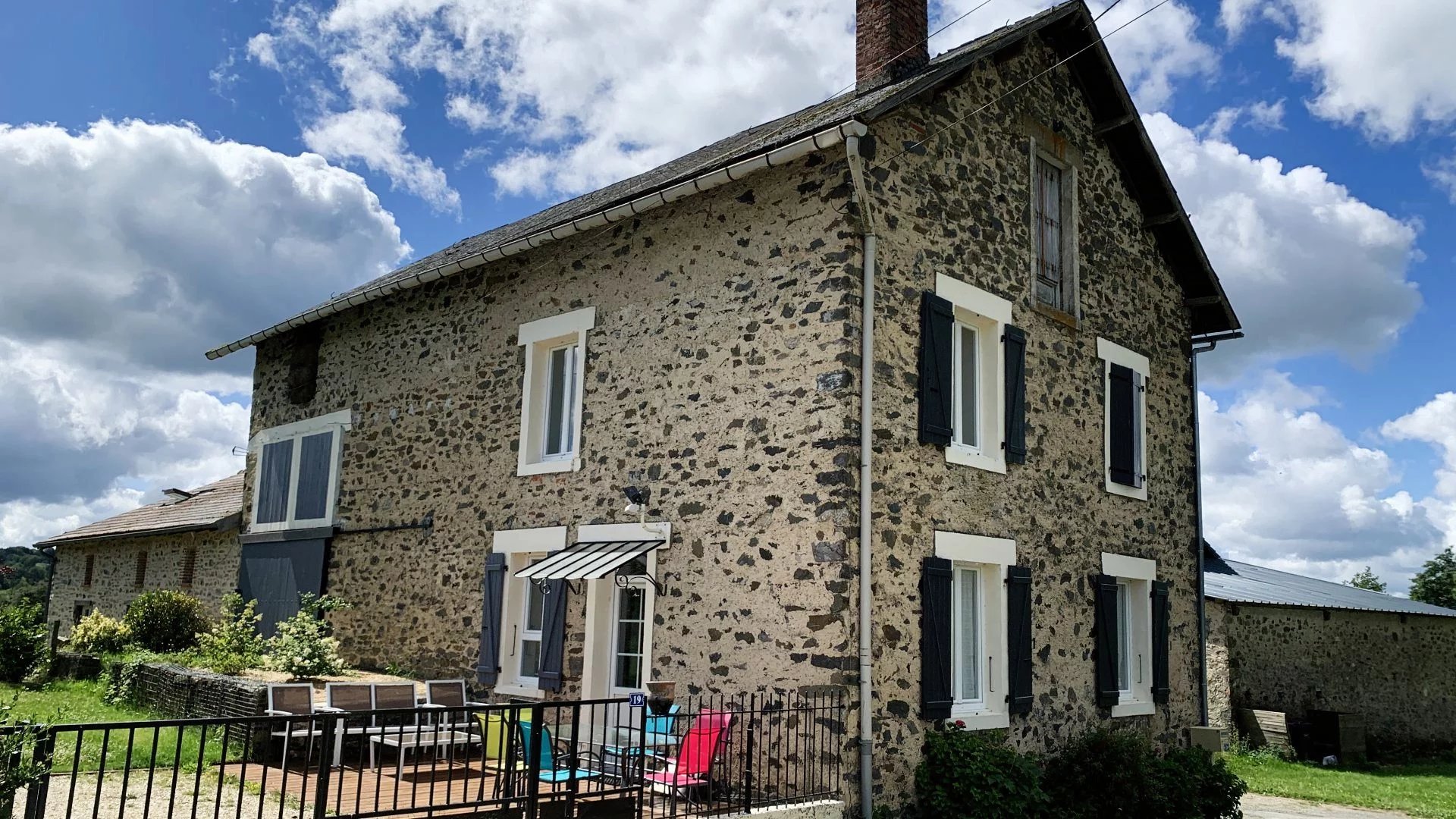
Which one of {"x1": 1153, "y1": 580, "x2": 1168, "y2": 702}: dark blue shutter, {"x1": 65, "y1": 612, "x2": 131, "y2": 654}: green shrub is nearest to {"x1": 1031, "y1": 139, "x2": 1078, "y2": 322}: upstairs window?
{"x1": 1153, "y1": 580, "x2": 1168, "y2": 702}: dark blue shutter

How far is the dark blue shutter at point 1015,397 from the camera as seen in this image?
10.5m

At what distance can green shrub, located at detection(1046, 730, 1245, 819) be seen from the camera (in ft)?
33.1

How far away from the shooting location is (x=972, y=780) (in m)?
8.80

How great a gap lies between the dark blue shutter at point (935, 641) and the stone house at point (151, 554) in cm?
1324

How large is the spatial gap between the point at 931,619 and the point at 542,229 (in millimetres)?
5176

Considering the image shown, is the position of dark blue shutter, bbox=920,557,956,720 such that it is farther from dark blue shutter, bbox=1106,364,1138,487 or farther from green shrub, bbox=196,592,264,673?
green shrub, bbox=196,592,264,673

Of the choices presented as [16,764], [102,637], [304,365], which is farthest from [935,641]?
[102,637]

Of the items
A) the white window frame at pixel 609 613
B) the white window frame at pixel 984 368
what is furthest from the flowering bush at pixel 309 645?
the white window frame at pixel 984 368

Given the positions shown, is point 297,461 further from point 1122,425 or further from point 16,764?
point 1122,425

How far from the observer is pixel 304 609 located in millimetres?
13992

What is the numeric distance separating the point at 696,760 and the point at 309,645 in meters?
5.95

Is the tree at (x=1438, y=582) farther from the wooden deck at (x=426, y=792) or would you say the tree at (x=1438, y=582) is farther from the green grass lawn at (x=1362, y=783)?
the wooden deck at (x=426, y=792)

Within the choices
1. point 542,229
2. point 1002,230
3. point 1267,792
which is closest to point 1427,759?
point 1267,792

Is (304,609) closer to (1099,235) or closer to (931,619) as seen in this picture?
(931,619)
